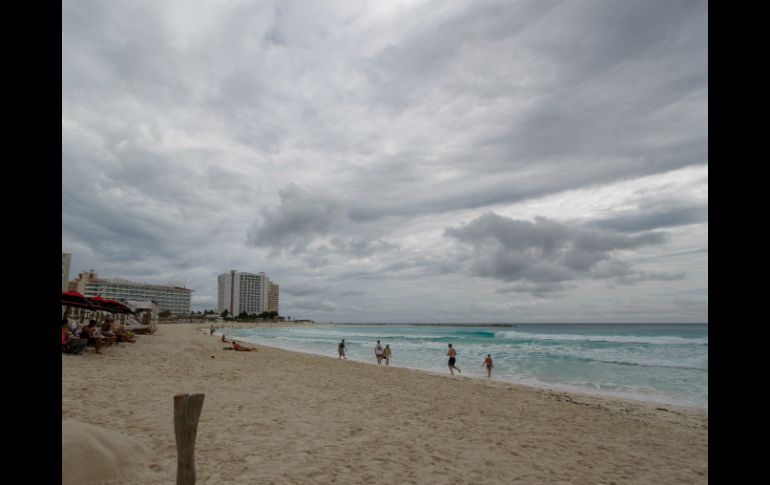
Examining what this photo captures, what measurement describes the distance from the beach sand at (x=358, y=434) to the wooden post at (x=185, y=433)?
Answer: 1.70 meters

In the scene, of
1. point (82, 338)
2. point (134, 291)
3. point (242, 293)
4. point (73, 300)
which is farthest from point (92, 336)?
point (242, 293)

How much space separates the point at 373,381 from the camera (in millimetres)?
13156

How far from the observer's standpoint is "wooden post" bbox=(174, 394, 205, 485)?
3.45 metres

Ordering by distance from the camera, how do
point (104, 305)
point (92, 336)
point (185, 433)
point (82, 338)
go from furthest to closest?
point (104, 305), point (92, 336), point (82, 338), point (185, 433)

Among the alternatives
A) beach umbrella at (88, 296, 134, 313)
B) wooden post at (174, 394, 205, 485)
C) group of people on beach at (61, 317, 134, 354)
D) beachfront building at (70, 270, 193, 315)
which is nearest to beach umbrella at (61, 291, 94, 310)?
group of people on beach at (61, 317, 134, 354)

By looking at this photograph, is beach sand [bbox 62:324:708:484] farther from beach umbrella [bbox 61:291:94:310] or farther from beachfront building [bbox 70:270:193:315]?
beachfront building [bbox 70:270:193:315]

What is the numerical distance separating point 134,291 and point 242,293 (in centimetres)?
5460

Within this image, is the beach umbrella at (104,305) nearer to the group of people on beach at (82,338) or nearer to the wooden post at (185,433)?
the group of people on beach at (82,338)

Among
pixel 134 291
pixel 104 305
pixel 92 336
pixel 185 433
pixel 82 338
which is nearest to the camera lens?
pixel 185 433

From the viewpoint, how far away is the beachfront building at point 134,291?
9592cm

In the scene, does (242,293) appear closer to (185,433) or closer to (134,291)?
(134,291)

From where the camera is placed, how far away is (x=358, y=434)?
691 centimetres
